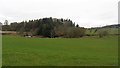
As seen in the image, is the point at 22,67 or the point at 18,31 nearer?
the point at 22,67

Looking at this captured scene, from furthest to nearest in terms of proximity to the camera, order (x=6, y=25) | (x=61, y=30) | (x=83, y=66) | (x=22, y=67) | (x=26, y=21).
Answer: (x=26, y=21) < (x=6, y=25) < (x=61, y=30) < (x=83, y=66) < (x=22, y=67)

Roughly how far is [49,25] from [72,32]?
1302cm

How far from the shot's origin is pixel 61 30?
5330 inches

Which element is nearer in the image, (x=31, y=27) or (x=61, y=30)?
(x=61, y=30)

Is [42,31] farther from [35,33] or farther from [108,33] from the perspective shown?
[108,33]

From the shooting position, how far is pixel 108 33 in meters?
128

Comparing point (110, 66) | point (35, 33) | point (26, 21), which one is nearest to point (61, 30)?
point (35, 33)

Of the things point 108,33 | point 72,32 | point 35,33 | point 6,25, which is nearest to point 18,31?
point 6,25

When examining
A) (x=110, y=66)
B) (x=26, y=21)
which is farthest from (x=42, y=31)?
(x=110, y=66)

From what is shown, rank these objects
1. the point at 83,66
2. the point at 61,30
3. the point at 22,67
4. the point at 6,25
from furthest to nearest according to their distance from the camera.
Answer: the point at 6,25, the point at 61,30, the point at 83,66, the point at 22,67

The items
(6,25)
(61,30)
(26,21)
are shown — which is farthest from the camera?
(26,21)

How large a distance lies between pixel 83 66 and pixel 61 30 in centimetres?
11839

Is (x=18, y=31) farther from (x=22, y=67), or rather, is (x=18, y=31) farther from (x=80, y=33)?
(x=22, y=67)

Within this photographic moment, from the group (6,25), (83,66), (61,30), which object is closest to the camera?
(83,66)
